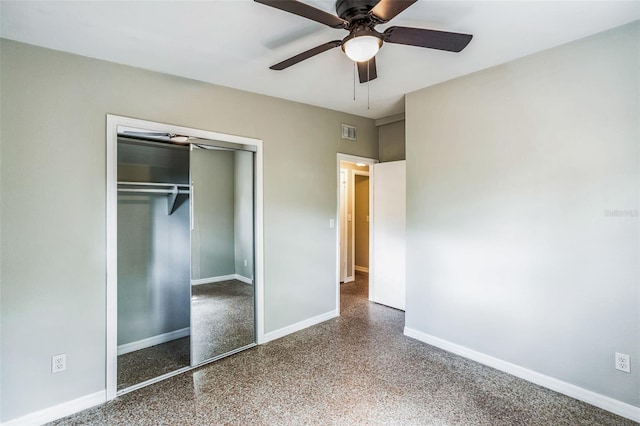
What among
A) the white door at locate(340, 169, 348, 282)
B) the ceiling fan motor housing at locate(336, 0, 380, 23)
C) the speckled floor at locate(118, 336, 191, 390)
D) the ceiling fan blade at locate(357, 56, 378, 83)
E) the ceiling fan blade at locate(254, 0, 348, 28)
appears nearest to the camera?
the ceiling fan blade at locate(254, 0, 348, 28)

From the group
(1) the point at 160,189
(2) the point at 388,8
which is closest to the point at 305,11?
(2) the point at 388,8

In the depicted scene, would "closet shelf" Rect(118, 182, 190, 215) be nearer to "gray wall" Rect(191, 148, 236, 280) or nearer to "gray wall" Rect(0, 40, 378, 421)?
"gray wall" Rect(191, 148, 236, 280)

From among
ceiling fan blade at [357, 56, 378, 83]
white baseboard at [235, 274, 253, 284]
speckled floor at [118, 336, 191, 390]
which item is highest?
ceiling fan blade at [357, 56, 378, 83]

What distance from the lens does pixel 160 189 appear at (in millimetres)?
3117

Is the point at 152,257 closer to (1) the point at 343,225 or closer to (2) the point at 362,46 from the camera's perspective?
(2) the point at 362,46

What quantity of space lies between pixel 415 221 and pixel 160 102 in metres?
2.68

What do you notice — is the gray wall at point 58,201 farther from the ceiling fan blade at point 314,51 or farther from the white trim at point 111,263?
the ceiling fan blade at point 314,51

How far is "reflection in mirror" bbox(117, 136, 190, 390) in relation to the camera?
9.79 feet

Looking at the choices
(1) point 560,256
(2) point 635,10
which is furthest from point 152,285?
(2) point 635,10

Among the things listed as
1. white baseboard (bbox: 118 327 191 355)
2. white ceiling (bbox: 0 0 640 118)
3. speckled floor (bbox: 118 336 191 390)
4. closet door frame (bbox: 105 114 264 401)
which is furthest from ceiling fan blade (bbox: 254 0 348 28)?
white baseboard (bbox: 118 327 191 355)

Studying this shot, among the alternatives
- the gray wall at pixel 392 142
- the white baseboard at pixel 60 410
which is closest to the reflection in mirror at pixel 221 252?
the white baseboard at pixel 60 410

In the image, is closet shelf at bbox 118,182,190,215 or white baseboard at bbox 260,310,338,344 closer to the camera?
closet shelf at bbox 118,182,190,215

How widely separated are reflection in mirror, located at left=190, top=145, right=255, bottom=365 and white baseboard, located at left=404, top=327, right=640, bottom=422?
1948 millimetres

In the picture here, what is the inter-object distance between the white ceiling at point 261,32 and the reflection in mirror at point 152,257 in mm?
912
